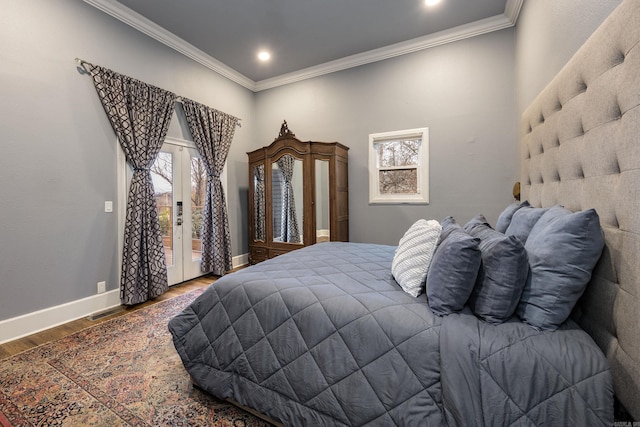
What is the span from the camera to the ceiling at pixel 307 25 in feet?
9.57

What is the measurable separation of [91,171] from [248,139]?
7.93ft

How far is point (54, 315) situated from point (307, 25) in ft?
12.8

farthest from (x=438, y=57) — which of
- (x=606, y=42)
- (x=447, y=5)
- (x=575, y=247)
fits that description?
(x=575, y=247)

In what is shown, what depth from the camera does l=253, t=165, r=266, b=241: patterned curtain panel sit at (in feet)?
13.9

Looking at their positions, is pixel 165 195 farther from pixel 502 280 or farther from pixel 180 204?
pixel 502 280

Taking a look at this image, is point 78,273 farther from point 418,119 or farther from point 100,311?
point 418,119

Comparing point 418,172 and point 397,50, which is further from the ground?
point 397,50

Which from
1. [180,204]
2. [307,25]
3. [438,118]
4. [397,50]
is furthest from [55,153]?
[438,118]

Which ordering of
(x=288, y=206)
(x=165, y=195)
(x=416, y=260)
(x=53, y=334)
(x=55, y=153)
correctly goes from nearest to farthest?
(x=416, y=260) → (x=53, y=334) → (x=55, y=153) → (x=165, y=195) → (x=288, y=206)

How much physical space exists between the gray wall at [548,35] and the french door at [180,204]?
12.5 feet

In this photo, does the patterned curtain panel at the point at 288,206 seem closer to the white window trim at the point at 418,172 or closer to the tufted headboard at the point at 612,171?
the white window trim at the point at 418,172

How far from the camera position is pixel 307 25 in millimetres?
3250

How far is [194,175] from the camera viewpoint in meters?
3.86

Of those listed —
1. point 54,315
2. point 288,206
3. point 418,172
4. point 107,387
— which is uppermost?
point 418,172
